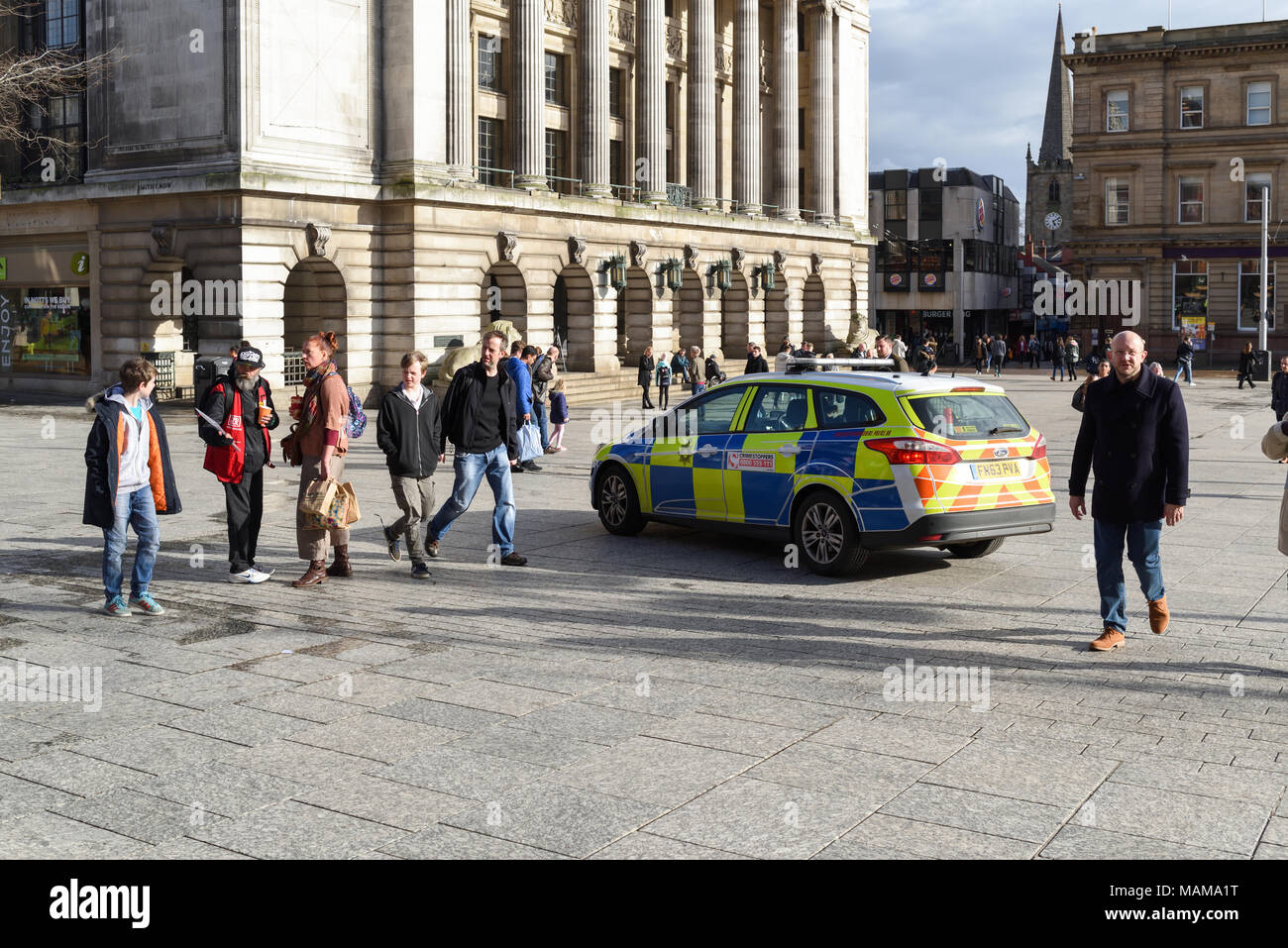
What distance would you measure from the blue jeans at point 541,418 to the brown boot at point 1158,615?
43.3 feet

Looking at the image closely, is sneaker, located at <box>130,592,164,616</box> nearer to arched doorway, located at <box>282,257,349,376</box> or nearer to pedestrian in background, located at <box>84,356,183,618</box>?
pedestrian in background, located at <box>84,356,183,618</box>

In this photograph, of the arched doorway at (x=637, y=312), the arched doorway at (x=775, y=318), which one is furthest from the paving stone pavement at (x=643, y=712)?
the arched doorway at (x=775, y=318)

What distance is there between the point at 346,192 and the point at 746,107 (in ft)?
75.7

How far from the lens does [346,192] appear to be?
34094mm

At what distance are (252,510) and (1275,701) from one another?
311 inches

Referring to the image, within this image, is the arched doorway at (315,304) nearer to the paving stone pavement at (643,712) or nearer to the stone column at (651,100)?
→ the stone column at (651,100)

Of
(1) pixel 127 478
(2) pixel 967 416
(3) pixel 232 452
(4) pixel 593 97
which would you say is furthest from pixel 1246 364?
(1) pixel 127 478

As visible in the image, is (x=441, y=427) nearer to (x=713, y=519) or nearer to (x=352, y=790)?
(x=713, y=519)

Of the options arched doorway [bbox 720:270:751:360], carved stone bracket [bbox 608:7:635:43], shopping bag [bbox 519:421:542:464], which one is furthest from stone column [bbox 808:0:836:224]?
shopping bag [bbox 519:421:542:464]

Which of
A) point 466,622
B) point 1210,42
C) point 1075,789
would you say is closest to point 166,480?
point 466,622

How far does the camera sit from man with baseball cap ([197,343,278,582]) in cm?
1151

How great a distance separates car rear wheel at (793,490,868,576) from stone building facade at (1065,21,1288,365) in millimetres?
58882

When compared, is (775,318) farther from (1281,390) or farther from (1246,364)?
(1281,390)
